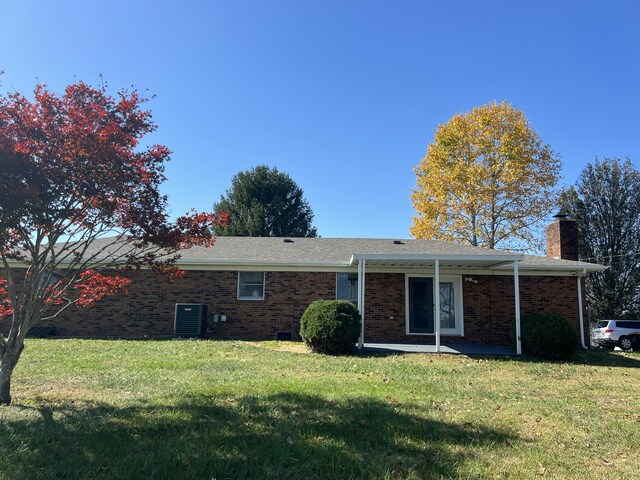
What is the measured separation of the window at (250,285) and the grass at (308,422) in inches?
224

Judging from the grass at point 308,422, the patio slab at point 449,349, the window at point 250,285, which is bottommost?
the grass at point 308,422

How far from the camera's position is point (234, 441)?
414cm

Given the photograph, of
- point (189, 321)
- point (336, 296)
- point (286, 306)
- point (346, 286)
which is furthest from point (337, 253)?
point (189, 321)

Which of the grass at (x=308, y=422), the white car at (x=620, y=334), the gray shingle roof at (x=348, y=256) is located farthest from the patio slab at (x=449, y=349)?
the white car at (x=620, y=334)

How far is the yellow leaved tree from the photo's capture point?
79.5ft

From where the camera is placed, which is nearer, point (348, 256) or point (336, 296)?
point (336, 296)

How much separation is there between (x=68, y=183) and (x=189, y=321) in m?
9.60

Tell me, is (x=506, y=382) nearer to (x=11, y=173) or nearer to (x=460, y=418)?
(x=460, y=418)

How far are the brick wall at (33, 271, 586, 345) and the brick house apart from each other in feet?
0.10

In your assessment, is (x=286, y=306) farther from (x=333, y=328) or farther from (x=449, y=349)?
(x=449, y=349)

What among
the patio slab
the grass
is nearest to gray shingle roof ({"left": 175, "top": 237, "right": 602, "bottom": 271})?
the patio slab

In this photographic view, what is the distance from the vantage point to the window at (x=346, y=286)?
14820 mm

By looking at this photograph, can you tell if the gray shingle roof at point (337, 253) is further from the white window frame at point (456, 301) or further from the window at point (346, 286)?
the white window frame at point (456, 301)

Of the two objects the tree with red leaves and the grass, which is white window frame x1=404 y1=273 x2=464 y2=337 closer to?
the grass
